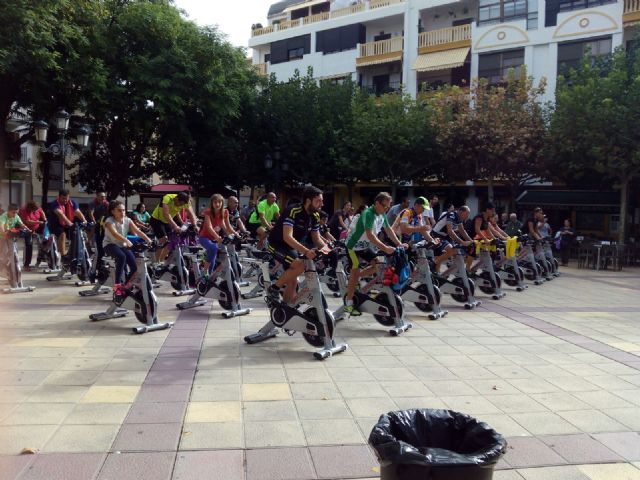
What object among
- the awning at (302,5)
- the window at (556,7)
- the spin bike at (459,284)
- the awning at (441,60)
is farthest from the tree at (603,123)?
the awning at (302,5)

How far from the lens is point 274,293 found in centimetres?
638

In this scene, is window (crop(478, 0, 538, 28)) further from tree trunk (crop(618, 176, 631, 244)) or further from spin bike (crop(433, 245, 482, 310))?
spin bike (crop(433, 245, 482, 310))

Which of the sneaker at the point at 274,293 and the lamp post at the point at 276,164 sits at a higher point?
the lamp post at the point at 276,164

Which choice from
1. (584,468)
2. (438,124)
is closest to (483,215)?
(584,468)

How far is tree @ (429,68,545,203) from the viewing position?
2048cm

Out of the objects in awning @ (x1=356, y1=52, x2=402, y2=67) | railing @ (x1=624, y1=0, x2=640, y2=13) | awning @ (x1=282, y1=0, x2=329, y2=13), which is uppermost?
awning @ (x1=282, y1=0, x2=329, y2=13)

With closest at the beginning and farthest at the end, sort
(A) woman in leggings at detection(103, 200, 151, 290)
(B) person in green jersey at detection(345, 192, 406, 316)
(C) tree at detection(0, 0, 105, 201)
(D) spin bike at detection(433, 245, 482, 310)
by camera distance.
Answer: (B) person in green jersey at detection(345, 192, 406, 316) → (A) woman in leggings at detection(103, 200, 151, 290) → (D) spin bike at detection(433, 245, 482, 310) → (C) tree at detection(0, 0, 105, 201)

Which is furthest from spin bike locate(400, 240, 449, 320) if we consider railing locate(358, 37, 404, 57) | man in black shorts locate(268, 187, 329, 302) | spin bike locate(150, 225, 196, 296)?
railing locate(358, 37, 404, 57)

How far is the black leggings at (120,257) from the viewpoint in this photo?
7496mm

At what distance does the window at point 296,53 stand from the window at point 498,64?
12360 millimetres

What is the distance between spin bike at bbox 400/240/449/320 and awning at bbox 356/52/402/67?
24.4 metres

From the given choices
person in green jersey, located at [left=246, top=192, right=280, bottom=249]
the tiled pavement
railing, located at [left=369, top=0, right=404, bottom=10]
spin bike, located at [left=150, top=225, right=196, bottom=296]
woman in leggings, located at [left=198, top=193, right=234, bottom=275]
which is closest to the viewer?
the tiled pavement

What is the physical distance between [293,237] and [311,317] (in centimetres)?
92

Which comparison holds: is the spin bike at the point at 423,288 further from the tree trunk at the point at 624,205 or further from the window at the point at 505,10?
the window at the point at 505,10
